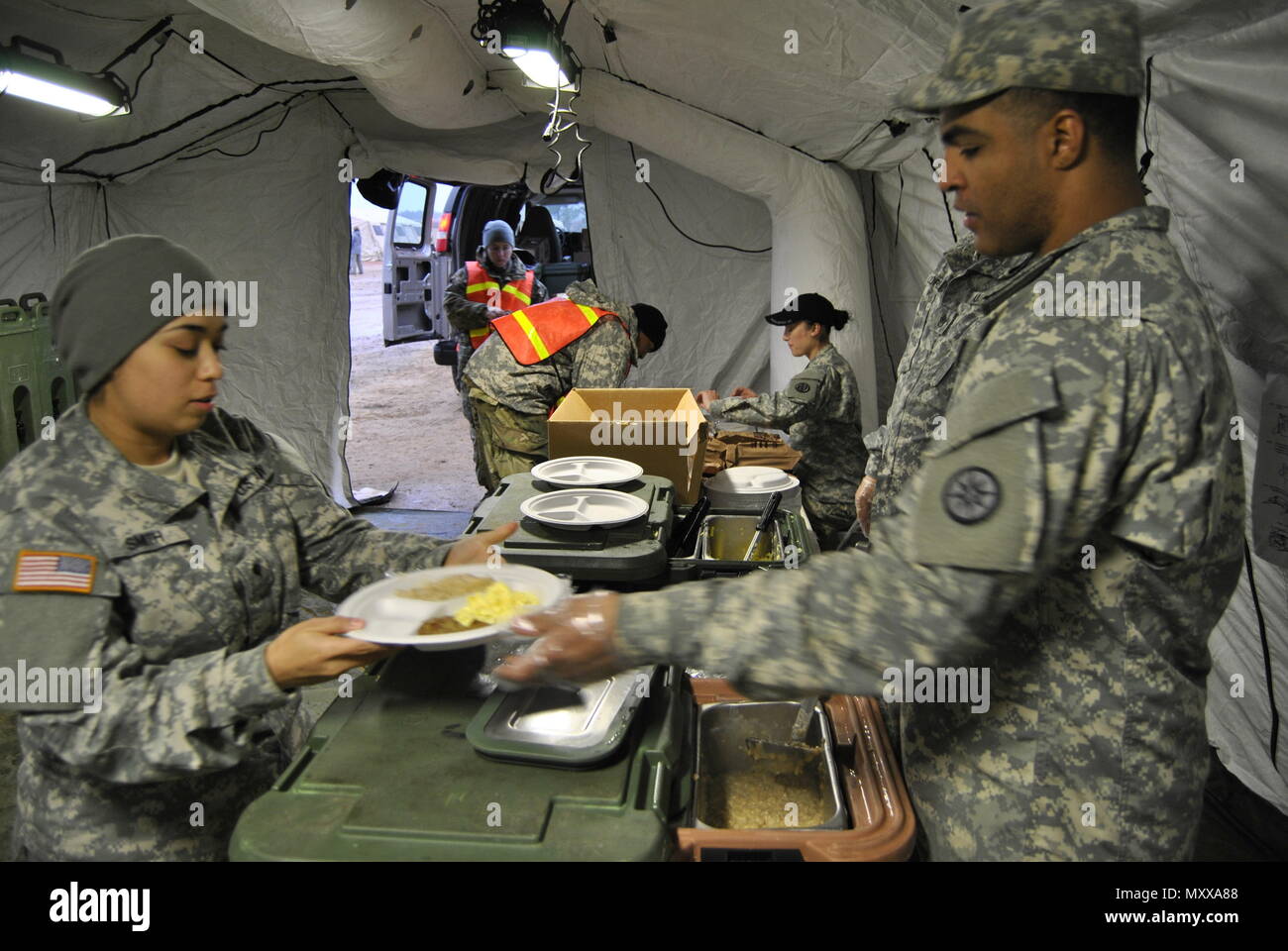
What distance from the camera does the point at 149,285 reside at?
1.54 metres

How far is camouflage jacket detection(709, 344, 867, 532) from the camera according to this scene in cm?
436

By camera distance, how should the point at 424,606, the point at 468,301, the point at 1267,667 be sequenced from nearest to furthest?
the point at 424,606
the point at 1267,667
the point at 468,301

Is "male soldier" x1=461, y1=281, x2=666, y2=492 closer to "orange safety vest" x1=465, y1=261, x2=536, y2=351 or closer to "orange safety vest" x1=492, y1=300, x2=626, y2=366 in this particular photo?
"orange safety vest" x1=492, y1=300, x2=626, y2=366

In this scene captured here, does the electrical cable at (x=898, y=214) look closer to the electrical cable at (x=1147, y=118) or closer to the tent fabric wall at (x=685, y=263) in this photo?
the tent fabric wall at (x=685, y=263)

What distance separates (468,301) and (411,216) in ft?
14.7

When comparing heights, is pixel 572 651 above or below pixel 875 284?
below

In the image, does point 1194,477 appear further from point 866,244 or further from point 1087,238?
point 866,244

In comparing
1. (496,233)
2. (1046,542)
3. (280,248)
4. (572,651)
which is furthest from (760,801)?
(496,233)

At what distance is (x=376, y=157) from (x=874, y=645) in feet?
21.8

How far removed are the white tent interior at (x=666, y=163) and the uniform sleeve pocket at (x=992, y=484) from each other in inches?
56.8

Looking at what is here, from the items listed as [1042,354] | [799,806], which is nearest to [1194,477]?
[1042,354]

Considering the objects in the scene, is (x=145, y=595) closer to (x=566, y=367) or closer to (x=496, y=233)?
(x=566, y=367)

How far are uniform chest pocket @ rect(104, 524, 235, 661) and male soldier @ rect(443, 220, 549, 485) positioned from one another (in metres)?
5.97

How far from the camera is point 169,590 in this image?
5.17 ft
